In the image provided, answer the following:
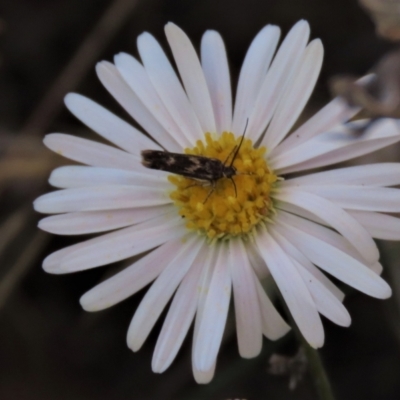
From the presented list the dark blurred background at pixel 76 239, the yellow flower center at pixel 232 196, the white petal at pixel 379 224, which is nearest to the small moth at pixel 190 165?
the yellow flower center at pixel 232 196

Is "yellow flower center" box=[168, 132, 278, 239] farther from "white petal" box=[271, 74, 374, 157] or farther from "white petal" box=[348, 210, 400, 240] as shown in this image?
"white petal" box=[348, 210, 400, 240]

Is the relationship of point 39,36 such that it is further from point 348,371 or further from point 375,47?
point 348,371

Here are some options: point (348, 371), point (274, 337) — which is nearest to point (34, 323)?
point (348, 371)

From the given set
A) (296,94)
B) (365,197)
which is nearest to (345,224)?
(365,197)

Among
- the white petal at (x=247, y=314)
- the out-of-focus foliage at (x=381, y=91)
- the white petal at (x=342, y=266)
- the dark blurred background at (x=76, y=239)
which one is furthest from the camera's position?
the dark blurred background at (x=76, y=239)

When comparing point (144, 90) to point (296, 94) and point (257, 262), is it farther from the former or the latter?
point (257, 262)

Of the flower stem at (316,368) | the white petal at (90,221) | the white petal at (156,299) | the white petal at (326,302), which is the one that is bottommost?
the flower stem at (316,368)

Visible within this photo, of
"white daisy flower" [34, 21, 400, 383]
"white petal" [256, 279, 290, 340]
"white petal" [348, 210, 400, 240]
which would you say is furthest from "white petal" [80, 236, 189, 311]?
"white petal" [348, 210, 400, 240]

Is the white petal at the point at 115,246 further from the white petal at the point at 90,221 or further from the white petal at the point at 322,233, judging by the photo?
the white petal at the point at 322,233
